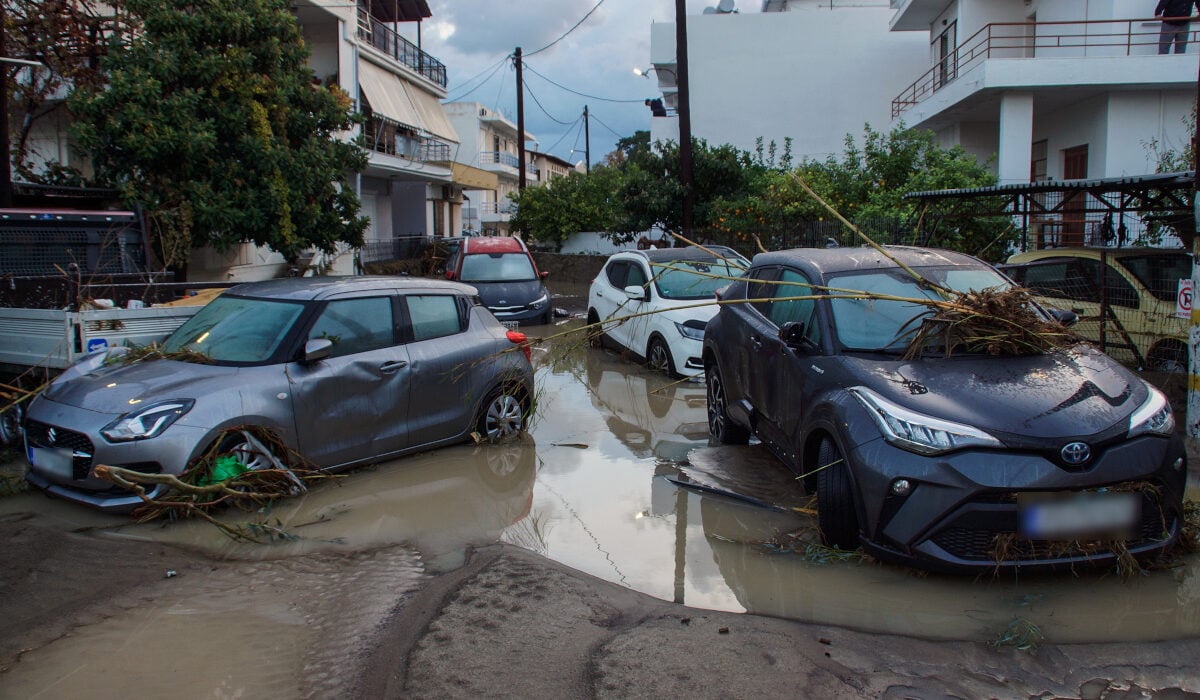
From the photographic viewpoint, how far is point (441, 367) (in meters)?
7.39

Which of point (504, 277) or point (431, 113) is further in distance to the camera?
point (431, 113)

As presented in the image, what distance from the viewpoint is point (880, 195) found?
18.6 m

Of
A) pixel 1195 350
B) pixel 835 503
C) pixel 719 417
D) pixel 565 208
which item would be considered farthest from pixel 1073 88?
pixel 835 503

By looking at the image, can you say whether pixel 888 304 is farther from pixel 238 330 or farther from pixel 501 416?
pixel 238 330

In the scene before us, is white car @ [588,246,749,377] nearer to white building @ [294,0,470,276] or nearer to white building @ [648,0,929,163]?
white building @ [294,0,470,276]

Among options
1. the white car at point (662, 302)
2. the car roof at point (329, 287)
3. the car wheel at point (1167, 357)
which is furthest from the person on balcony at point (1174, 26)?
the car roof at point (329, 287)

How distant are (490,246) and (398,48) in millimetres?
16665

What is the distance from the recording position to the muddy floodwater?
14.3 ft

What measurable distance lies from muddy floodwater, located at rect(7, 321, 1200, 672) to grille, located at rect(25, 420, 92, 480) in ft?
1.26

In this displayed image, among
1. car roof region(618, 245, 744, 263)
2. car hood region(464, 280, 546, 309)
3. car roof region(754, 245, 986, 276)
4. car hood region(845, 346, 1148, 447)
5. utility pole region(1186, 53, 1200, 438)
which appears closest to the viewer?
car hood region(845, 346, 1148, 447)

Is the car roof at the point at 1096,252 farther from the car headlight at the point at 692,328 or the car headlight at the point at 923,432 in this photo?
the car headlight at the point at 923,432

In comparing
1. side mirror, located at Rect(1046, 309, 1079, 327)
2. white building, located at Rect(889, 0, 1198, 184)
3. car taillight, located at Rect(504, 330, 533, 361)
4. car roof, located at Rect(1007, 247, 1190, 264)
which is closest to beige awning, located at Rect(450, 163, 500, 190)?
white building, located at Rect(889, 0, 1198, 184)

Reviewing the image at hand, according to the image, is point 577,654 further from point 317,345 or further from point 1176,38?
point 1176,38

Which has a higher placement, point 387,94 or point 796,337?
point 387,94
